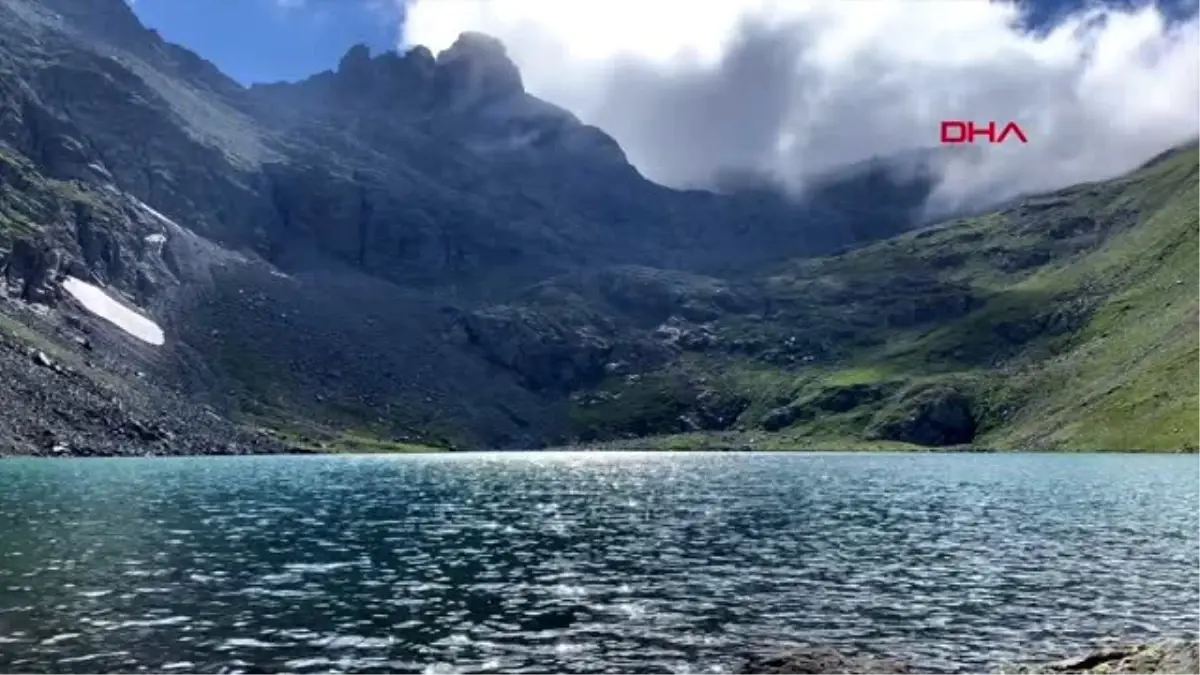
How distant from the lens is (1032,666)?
34438mm

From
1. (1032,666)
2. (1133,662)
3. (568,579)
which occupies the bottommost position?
(568,579)

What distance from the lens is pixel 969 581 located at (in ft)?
178

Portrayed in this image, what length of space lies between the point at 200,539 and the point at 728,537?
128 ft

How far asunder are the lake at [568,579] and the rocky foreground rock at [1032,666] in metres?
2.80

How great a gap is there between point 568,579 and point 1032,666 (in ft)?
86.1

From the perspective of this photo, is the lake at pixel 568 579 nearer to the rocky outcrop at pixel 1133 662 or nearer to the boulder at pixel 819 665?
the boulder at pixel 819 665

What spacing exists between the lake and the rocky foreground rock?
9.19 feet

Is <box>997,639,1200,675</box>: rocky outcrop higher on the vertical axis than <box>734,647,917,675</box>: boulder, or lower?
higher

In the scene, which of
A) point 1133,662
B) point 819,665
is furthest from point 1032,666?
point 819,665

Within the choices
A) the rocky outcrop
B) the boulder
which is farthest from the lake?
the rocky outcrop

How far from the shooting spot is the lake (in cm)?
3753

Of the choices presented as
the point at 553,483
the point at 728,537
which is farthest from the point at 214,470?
the point at 728,537

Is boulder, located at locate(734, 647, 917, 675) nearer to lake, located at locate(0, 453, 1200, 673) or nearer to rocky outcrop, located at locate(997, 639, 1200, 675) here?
lake, located at locate(0, 453, 1200, 673)

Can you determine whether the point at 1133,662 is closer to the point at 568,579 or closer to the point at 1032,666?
the point at 1032,666
